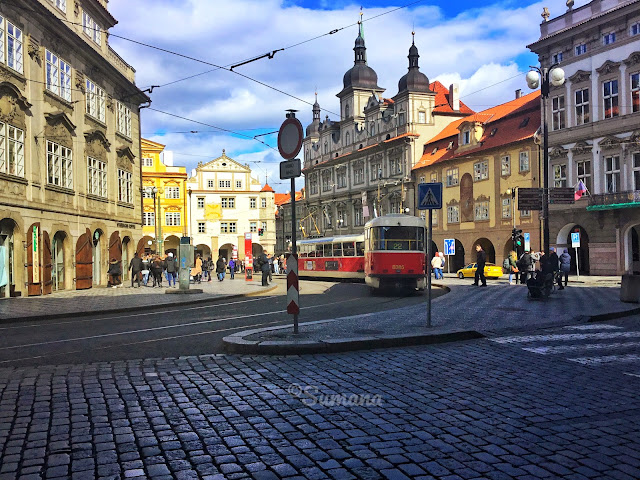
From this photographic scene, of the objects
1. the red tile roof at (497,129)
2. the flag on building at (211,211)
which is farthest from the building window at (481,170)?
the flag on building at (211,211)

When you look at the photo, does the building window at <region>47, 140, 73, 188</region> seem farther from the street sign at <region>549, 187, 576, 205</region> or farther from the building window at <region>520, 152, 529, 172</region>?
the building window at <region>520, 152, 529, 172</region>

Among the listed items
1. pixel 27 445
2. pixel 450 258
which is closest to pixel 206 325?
pixel 27 445

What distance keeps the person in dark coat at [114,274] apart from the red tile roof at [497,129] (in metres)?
31.3

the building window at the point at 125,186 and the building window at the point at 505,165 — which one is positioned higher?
the building window at the point at 505,165

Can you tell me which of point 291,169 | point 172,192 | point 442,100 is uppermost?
point 442,100

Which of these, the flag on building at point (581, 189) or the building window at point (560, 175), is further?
the building window at point (560, 175)

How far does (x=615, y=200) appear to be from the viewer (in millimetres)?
38844

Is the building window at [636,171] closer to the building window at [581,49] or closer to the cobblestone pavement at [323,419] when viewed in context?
the building window at [581,49]

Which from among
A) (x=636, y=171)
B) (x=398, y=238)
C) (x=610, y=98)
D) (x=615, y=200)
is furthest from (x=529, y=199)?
(x=610, y=98)

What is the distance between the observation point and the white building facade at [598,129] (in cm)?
3834

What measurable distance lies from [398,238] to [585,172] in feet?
74.8

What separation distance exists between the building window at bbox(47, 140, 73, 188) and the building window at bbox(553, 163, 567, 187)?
31.6 meters

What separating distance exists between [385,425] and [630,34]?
4033cm

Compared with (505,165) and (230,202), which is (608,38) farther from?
(230,202)
